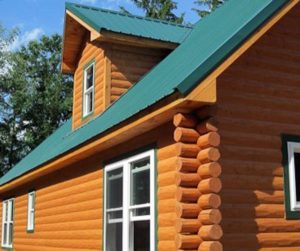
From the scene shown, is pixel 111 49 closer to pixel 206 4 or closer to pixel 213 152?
pixel 213 152

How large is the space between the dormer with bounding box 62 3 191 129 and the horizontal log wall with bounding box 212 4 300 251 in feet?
16.1

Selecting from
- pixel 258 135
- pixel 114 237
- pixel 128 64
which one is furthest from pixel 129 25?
pixel 258 135

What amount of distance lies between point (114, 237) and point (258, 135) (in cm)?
392

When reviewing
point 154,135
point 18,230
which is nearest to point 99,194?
point 154,135

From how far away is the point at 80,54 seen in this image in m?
15.5

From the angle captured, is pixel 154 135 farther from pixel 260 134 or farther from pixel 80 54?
pixel 80 54

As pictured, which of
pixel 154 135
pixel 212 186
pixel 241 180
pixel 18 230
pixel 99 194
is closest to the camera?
pixel 212 186

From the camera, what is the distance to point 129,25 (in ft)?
45.8

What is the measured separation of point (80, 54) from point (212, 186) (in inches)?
360

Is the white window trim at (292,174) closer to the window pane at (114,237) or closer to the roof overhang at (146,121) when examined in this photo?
the roof overhang at (146,121)

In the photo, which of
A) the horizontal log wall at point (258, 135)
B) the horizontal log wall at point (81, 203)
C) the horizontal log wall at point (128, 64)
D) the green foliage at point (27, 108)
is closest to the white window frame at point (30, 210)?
the horizontal log wall at point (81, 203)

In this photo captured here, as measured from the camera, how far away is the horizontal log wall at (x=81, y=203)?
8547 mm

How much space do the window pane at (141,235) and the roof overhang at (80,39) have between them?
5102 millimetres

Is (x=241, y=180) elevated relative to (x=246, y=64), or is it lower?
lower
